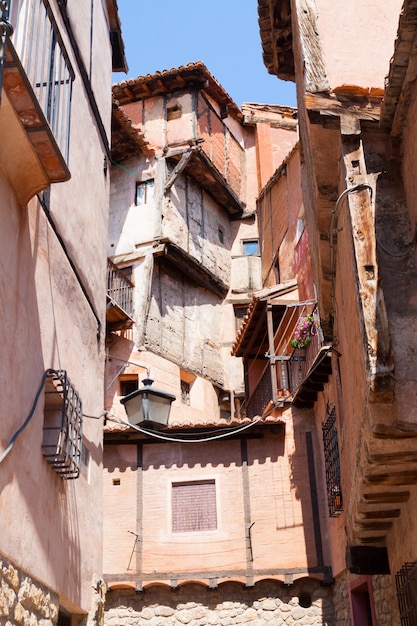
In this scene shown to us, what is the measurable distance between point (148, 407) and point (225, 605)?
8.38 meters

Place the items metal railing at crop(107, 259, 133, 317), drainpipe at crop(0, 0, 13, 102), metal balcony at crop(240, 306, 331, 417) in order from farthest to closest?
1. metal railing at crop(107, 259, 133, 317)
2. metal balcony at crop(240, 306, 331, 417)
3. drainpipe at crop(0, 0, 13, 102)

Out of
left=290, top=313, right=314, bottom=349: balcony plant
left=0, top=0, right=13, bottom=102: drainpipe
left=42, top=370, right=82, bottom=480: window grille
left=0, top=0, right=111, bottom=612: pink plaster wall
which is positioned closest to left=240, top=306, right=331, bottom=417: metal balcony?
left=290, top=313, right=314, bottom=349: balcony plant

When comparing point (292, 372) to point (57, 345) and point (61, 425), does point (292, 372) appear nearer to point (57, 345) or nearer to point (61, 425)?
point (57, 345)

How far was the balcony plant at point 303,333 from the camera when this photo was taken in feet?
51.7

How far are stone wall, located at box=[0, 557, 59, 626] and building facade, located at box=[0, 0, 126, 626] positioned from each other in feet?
0.05

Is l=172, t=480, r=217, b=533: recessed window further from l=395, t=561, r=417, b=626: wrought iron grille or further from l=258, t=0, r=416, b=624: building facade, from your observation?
l=395, t=561, r=417, b=626: wrought iron grille

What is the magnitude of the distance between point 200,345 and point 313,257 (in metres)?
16.1

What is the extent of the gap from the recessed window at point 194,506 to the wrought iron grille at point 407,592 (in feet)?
27.9

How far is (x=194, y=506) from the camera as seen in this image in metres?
16.5

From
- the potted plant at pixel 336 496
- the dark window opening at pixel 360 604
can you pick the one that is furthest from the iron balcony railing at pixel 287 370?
the dark window opening at pixel 360 604

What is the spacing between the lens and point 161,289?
25.1m

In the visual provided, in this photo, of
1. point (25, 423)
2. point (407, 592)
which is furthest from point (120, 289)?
point (25, 423)

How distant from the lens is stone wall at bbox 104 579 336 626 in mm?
15234

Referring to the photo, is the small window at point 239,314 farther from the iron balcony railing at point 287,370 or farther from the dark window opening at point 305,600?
the dark window opening at point 305,600
